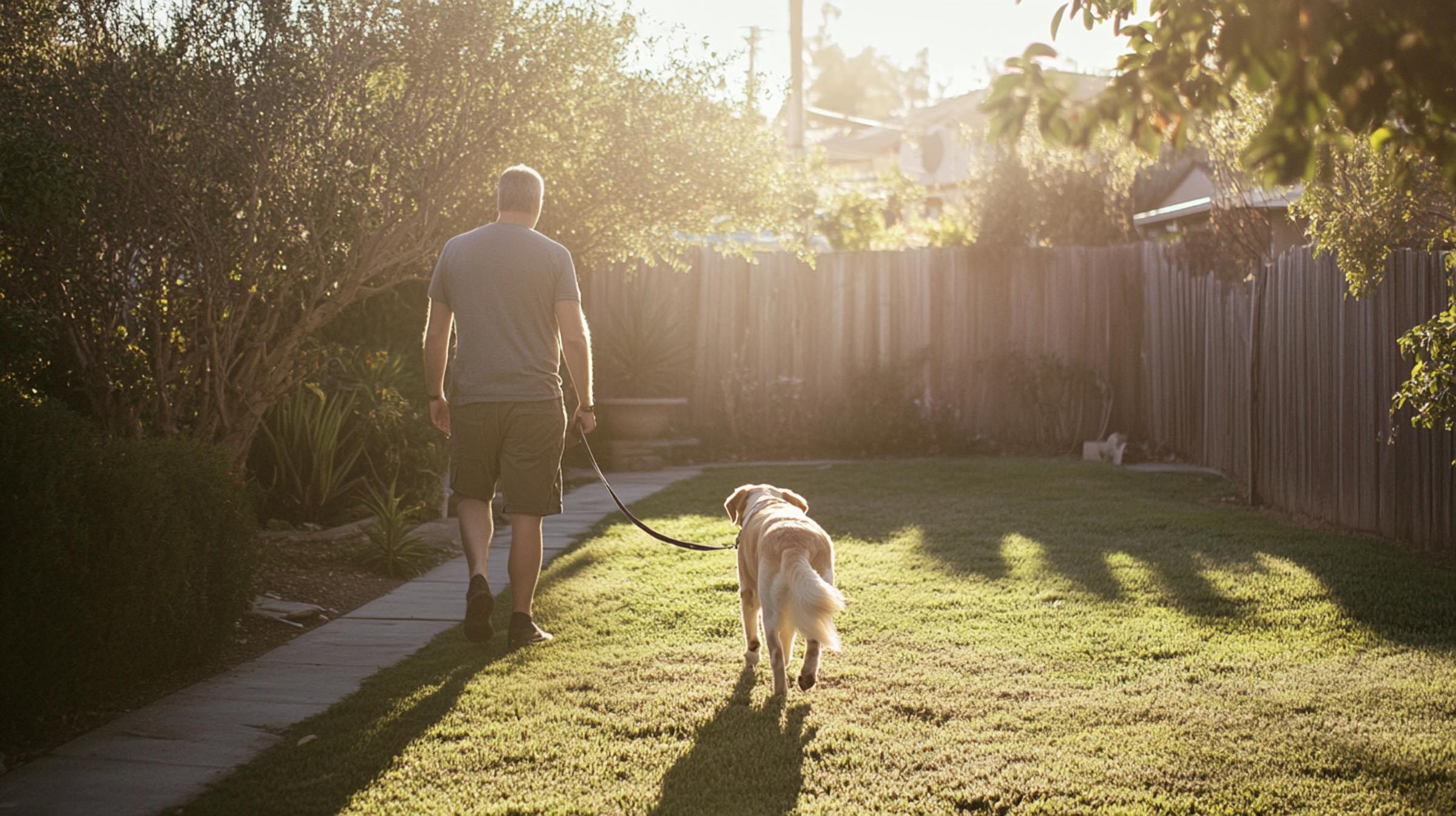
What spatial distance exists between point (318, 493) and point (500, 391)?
342cm

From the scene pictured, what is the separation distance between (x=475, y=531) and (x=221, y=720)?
4.43ft

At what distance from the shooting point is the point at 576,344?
15.9 feet

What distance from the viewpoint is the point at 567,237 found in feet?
27.2

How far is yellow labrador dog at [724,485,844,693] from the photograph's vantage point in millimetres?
3762

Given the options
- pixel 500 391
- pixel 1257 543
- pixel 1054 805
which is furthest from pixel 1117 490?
pixel 1054 805

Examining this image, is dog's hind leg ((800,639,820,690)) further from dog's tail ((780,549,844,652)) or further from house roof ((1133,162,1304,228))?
house roof ((1133,162,1304,228))

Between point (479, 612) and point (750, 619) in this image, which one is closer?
point (750, 619)

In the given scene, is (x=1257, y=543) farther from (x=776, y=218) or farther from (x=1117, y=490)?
(x=776, y=218)

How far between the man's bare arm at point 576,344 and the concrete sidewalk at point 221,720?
1.27 meters

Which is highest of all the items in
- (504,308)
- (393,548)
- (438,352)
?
(504,308)

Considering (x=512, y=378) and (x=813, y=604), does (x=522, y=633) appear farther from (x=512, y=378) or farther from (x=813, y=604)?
(x=813, y=604)

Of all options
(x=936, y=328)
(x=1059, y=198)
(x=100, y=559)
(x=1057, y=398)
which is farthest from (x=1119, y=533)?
(x=1059, y=198)

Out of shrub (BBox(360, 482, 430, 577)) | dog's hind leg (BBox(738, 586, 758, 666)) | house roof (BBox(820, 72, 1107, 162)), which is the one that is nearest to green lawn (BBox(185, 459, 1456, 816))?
dog's hind leg (BBox(738, 586, 758, 666))

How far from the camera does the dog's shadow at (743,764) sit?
9.97ft
